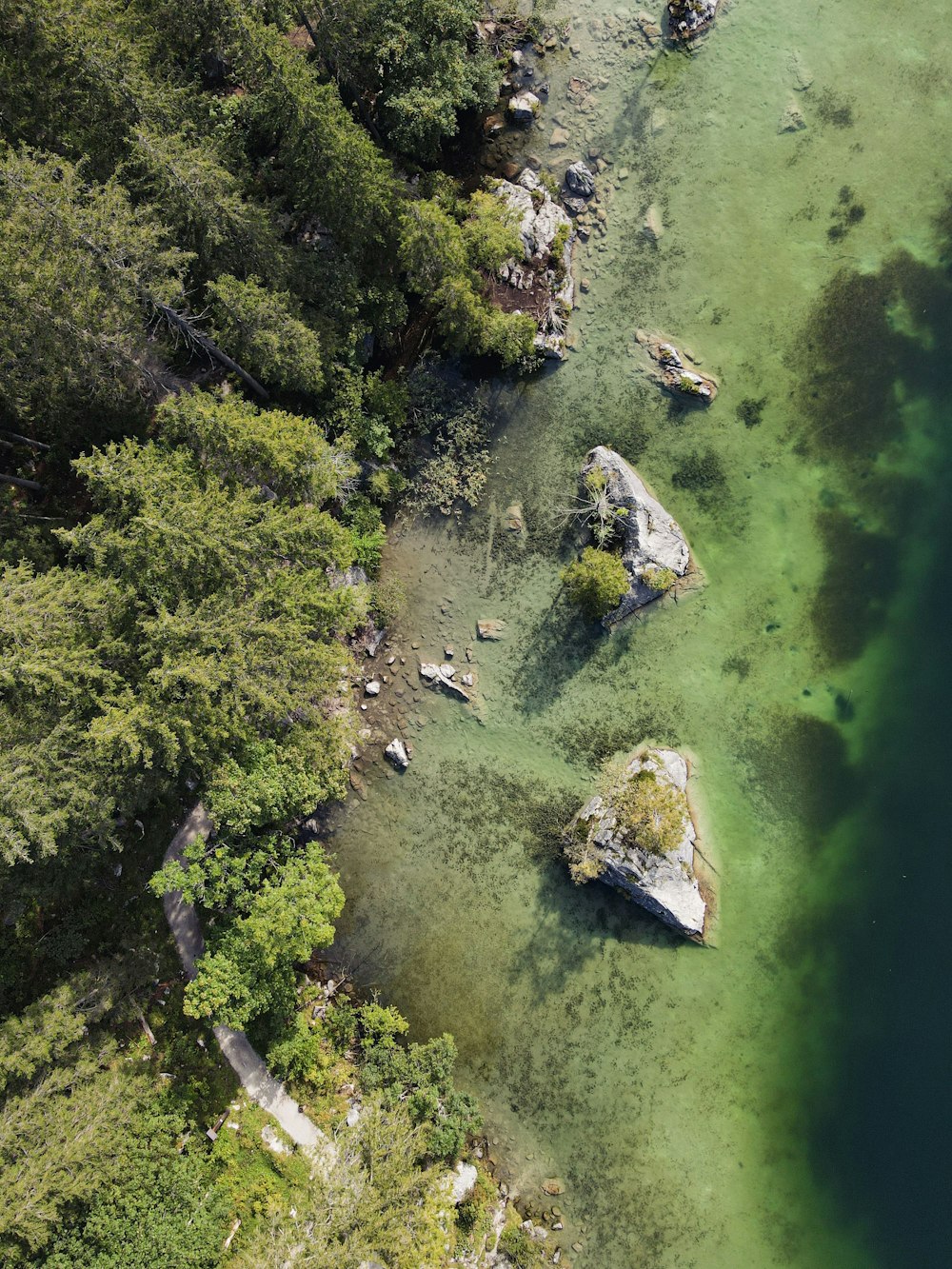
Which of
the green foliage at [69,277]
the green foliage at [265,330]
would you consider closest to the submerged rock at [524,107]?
the green foliage at [265,330]

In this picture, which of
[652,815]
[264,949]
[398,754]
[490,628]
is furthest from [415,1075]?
[490,628]

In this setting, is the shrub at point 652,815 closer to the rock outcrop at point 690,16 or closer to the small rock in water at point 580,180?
the small rock in water at point 580,180

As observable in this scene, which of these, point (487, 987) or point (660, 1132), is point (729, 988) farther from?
→ point (487, 987)

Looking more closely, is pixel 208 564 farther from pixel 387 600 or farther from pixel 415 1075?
pixel 415 1075

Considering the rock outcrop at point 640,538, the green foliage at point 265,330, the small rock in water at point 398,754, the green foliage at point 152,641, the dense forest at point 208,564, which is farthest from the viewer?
the small rock in water at point 398,754

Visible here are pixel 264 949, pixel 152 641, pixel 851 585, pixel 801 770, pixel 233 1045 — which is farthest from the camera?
pixel 851 585

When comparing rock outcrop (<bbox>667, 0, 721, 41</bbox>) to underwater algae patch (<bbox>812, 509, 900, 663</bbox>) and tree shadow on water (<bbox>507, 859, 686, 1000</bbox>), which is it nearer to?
underwater algae patch (<bbox>812, 509, 900, 663</bbox>)
